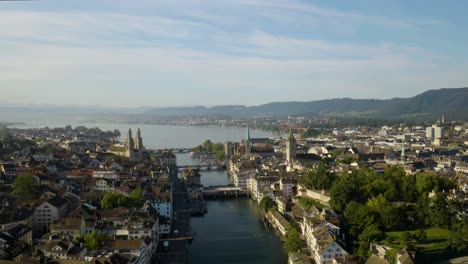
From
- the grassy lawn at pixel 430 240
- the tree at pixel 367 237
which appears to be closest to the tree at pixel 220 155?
the grassy lawn at pixel 430 240

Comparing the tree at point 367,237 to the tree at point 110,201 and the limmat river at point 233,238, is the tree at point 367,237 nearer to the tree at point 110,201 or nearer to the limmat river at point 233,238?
the limmat river at point 233,238

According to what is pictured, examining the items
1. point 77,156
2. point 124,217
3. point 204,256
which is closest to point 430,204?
point 204,256

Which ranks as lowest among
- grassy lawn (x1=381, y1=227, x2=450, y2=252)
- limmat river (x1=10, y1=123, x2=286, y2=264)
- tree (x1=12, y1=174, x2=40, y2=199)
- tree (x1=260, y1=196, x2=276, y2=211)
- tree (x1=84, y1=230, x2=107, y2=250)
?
limmat river (x1=10, y1=123, x2=286, y2=264)

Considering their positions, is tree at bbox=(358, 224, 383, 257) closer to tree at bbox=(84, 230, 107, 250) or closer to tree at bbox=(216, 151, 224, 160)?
tree at bbox=(84, 230, 107, 250)

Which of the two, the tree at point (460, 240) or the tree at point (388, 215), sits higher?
the tree at point (388, 215)

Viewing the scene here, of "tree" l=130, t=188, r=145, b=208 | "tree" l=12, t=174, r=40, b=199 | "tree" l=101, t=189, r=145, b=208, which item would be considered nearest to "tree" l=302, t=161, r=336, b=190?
"tree" l=130, t=188, r=145, b=208
